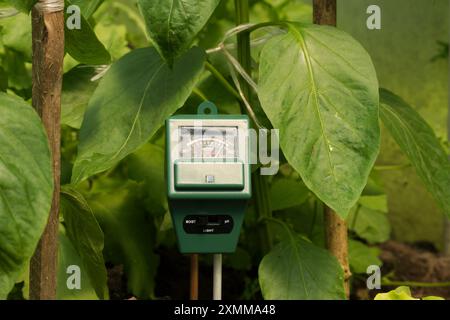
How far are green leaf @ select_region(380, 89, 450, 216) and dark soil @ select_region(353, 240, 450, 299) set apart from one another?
1.66ft

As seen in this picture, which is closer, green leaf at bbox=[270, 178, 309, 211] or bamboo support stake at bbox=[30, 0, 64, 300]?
bamboo support stake at bbox=[30, 0, 64, 300]

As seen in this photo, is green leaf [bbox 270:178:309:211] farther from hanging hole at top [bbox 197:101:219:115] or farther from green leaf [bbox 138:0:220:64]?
green leaf [bbox 138:0:220:64]

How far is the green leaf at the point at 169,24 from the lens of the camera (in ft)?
3.90

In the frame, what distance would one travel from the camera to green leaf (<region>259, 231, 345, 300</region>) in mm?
1349

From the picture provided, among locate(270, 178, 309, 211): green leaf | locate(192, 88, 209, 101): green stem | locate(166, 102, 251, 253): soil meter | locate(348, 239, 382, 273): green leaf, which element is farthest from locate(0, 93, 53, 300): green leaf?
locate(348, 239, 382, 273): green leaf

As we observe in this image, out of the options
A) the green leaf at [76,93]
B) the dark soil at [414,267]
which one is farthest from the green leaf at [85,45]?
the dark soil at [414,267]

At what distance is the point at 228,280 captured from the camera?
188cm

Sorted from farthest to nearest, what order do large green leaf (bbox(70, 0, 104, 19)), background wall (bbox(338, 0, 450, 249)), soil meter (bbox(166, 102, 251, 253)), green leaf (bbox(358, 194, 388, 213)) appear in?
1. background wall (bbox(338, 0, 450, 249))
2. green leaf (bbox(358, 194, 388, 213))
3. large green leaf (bbox(70, 0, 104, 19))
4. soil meter (bbox(166, 102, 251, 253))

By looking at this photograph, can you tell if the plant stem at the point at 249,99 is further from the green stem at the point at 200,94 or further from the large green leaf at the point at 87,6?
the large green leaf at the point at 87,6

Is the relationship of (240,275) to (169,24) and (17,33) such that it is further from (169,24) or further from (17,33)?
(169,24)

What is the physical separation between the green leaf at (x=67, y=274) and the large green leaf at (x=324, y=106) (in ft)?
1.46

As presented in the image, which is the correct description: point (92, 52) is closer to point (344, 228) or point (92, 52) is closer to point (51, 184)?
point (51, 184)

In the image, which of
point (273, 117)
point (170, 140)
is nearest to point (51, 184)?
point (170, 140)

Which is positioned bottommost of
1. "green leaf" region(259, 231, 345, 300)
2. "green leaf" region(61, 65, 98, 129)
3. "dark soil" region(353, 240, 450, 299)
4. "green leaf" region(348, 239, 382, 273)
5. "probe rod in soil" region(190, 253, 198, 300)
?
"dark soil" region(353, 240, 450, 299)
